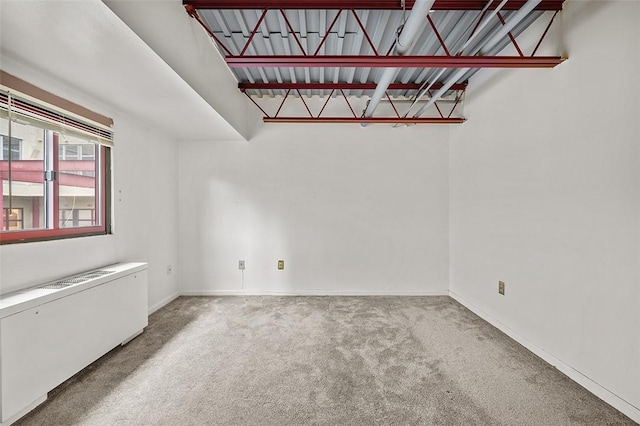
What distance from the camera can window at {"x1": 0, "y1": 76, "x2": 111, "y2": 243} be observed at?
1.80 meters

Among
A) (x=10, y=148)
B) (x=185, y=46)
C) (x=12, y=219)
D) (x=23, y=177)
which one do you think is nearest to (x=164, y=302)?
(x=12, y=219)

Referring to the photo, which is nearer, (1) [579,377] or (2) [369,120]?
(1) [579,377]

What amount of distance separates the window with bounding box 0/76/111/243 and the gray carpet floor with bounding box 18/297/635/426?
1255 mm

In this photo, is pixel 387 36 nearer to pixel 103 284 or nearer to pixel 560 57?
pixel 560 57

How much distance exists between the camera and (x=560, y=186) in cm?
210

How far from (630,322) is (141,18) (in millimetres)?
3638

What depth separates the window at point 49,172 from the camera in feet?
5.91

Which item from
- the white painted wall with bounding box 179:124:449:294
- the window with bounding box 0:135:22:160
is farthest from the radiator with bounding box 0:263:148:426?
the white painted wall with bounding box 179:124:449:294

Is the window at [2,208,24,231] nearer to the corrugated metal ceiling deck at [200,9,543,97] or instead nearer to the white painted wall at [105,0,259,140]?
the white painted wall at [105,0,259,140]

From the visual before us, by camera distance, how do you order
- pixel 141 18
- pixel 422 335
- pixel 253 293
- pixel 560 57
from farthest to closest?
1. pixel 253 293
2. pixel 422 335
3. pixel 560 57
4. pixel 141 18

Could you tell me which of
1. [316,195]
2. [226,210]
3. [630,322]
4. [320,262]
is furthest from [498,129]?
[226,210]

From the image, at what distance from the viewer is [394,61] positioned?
1.99 meters

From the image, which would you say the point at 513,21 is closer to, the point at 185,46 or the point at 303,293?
the point at 185,46

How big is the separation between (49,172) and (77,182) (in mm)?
312
